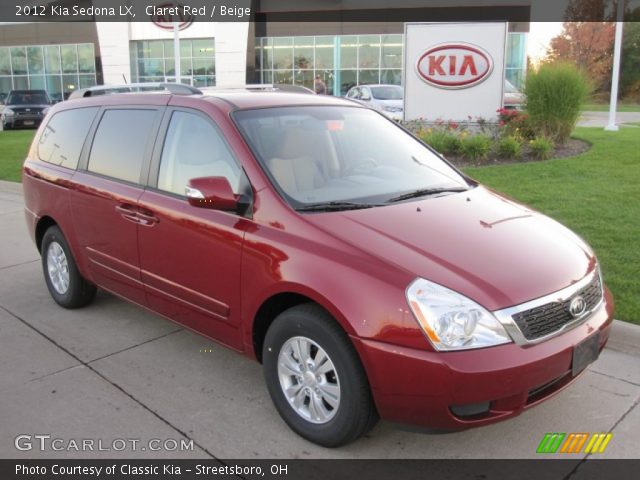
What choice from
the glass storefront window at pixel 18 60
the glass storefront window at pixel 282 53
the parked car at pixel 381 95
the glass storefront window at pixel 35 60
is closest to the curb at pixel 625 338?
the parked car at pixel 381 95

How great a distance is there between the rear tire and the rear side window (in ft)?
1.99

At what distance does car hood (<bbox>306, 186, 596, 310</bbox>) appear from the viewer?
2.89 m

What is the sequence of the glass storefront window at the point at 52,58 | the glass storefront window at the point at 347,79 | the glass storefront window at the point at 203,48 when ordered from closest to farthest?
the glass storefront window at the point at 347,79 → the glass storefront window at the point at 203,48 → the glass storefront window at the point at 52,58

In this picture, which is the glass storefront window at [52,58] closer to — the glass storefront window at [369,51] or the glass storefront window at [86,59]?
the glass storefront window at [86,59]

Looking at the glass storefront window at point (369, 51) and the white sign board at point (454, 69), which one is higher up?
the glass storefront window at point (369, 51)

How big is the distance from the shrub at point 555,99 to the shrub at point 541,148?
0.91 metres

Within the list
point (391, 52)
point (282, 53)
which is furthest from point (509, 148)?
point (282, 53)

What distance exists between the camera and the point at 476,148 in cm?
1092

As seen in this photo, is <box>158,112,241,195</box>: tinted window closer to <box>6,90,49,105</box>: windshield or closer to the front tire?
the front tire

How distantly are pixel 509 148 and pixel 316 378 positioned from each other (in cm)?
886

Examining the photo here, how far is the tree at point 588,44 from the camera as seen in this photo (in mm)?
39281

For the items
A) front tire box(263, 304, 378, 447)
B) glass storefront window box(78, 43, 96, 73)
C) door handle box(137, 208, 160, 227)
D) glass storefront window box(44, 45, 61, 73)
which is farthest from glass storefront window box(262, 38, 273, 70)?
front tire box(263, 304, 378, 447)
